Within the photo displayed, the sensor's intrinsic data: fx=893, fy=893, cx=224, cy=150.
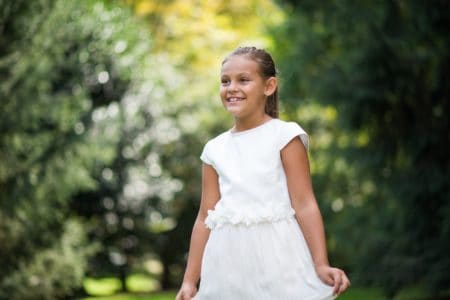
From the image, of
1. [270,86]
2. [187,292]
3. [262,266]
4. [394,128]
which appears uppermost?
[270,86]

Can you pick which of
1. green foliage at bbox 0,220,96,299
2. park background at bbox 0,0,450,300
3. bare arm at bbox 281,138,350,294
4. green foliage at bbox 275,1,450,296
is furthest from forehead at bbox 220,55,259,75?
green foliage at bbox 0,220,96,299

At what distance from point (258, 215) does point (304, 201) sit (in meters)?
0.17

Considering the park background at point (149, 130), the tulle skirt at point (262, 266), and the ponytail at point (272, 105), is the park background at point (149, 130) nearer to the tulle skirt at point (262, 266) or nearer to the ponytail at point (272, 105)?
the ponytail at point (272, 105)

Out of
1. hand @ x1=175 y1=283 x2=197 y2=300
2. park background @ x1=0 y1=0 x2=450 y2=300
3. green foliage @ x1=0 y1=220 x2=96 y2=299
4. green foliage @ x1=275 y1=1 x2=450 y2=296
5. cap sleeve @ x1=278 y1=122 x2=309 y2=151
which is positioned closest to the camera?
Result: cap sleeve @ x1=278 y1=122 x2=309 y2=151

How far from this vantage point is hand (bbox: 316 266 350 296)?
2906 mm

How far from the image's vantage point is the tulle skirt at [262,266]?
9.71 ft

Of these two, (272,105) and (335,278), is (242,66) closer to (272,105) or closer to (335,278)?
(272,105)

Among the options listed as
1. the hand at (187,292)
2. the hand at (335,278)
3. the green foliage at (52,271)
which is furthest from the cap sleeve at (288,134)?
the green foliage at (52,271)

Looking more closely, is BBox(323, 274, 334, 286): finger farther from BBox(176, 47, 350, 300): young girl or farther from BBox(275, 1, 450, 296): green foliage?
BBox(275, 1, 450, 296): green foliage

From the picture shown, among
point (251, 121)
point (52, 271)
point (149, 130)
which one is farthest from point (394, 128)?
point (251, 121)

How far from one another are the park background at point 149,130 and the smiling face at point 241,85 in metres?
6.07

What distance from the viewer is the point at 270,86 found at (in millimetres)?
3207

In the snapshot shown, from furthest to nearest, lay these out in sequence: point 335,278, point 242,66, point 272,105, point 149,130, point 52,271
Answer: point 149,130
point 52,271
point 272,105
point 242,66
point 335,278

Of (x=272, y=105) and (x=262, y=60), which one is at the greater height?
(x=262, y=60)
